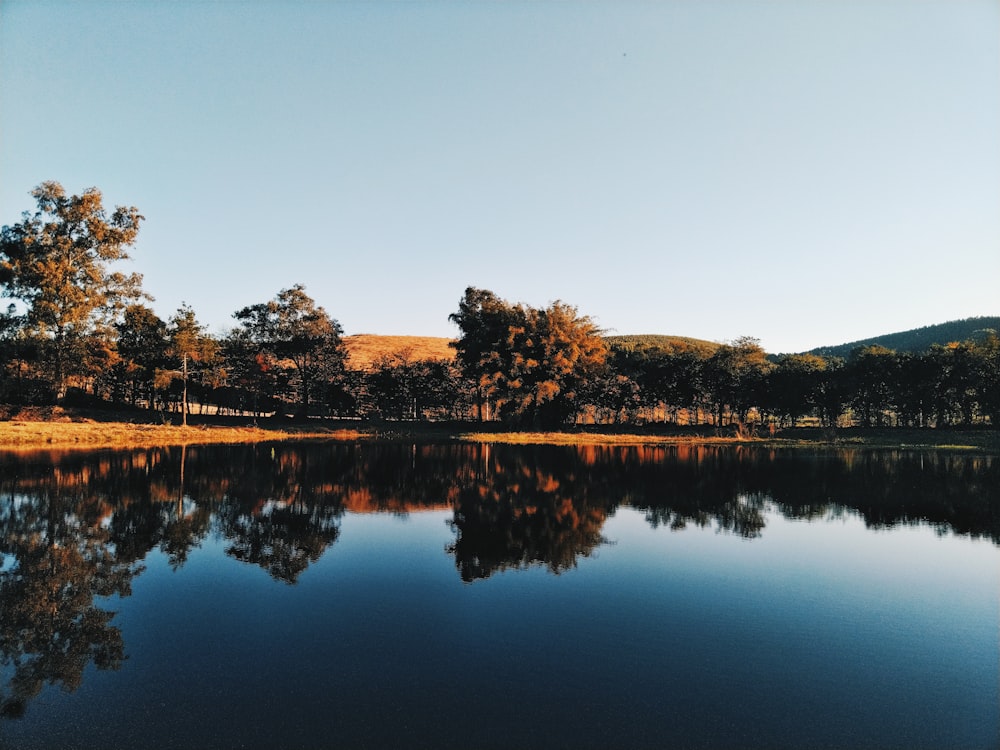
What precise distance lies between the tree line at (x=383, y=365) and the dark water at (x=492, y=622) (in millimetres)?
41266

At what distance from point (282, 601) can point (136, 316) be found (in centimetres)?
6437

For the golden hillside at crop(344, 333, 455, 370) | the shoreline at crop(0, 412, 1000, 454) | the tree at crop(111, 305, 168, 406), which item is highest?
the golden hillside at crop(344, 333, 455, 370)

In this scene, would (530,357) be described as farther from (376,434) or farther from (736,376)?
(736,376)

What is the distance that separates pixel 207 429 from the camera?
57594 mm

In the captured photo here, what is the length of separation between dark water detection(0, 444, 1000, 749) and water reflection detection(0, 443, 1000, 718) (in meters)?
0.12

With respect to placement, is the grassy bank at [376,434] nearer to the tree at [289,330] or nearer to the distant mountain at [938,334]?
the tree at [289,330]

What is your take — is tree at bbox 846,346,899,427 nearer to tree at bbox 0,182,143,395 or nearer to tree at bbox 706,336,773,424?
tree at bbox 706,336,773,424

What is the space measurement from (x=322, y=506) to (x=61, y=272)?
160ft

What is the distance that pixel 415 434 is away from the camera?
218ft

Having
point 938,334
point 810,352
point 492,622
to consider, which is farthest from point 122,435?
point 938,334

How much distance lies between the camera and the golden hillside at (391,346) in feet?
493

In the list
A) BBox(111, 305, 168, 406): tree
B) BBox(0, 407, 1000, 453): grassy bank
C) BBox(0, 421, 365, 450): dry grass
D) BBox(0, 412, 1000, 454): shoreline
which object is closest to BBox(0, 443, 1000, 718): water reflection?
BBox(0, 421, 365, 450): dry grass

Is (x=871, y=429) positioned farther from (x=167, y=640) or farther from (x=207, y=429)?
(x=167, y=640)

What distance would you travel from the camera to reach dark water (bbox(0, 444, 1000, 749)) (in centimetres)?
718
